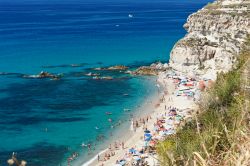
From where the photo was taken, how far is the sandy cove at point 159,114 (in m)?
37.0

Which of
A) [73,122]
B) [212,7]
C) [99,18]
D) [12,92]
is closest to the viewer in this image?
[73,122]

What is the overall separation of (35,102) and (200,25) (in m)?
32.2

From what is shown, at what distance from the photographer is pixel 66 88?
200 feet

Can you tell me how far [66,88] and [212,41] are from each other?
79.2 feet

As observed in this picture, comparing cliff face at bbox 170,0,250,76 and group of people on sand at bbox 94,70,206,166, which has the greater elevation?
cliff face at bbox 170,0,250,76

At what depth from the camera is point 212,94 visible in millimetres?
33469

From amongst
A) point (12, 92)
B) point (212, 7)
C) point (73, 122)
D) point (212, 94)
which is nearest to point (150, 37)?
point (212, 7)

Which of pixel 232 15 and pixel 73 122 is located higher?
pixel 232 15

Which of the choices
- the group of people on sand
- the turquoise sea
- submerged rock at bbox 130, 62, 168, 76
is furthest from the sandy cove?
submerged rock at bbox 130, 62, 168, 76

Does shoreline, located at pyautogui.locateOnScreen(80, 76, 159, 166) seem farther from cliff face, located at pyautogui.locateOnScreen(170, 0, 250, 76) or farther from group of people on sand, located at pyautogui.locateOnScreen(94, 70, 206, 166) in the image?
cliff face, located at pyautogui.locateOnScreen(170, 0, 250, 76)

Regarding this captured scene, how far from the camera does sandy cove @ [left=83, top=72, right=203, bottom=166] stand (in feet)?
121

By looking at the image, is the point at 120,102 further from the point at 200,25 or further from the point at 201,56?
the point at 200,25

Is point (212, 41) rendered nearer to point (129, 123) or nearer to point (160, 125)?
point (129, 123)

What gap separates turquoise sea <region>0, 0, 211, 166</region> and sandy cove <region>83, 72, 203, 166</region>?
173 centimetres
